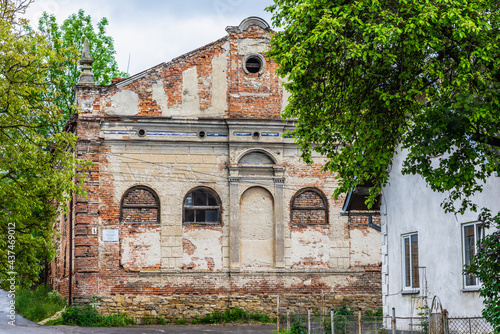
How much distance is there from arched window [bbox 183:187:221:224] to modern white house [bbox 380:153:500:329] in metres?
9.84

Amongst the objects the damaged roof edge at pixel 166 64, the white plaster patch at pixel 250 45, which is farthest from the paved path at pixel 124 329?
the white plaster patch at pixel 250 45

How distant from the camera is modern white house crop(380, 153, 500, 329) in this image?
1468 cm

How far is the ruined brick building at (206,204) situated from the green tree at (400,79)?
1350 centimetres

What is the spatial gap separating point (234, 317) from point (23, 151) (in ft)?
38.6

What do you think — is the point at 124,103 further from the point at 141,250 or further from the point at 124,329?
the point at 124,329

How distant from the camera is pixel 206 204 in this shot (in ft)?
90.5

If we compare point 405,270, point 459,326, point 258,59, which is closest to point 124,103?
point 258,59

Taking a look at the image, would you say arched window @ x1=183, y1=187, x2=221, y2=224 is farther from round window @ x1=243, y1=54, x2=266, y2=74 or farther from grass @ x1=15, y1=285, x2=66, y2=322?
grass @ x1=15, y1=285, x2=66, y2=322

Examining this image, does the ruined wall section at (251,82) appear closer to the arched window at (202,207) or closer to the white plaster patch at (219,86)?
the white plaster patch at (219,86)

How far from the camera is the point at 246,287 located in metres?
27.0

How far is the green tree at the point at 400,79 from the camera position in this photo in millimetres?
11625

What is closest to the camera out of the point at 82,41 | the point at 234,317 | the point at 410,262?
the point at 410,262

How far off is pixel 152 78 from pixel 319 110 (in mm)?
14527

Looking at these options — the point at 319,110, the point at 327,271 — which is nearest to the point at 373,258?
the point at 327,271
